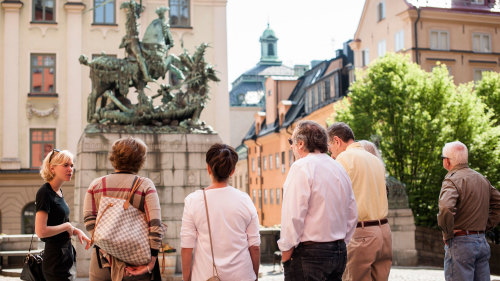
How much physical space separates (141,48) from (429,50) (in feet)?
84.6

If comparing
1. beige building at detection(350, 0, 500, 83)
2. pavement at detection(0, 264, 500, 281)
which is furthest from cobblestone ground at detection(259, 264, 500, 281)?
beige building at detection(350, 0, 500, 83)

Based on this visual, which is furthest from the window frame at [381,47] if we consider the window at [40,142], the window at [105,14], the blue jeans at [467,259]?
the blue jeans at [467,259]

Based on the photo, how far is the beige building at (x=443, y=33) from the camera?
128ft

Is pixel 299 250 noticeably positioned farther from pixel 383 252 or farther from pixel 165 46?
pixel 165 46

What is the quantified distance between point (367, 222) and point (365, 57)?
1493 inches

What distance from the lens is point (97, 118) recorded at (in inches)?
604

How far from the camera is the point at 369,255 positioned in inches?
267

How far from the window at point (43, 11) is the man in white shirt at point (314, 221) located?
30.8 metres

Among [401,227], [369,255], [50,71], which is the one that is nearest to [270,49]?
[50,71]

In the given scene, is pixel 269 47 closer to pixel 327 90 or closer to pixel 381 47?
pixel 327 90

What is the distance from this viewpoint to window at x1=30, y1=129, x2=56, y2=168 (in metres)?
33.8

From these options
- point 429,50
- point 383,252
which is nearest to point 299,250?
point 383,252

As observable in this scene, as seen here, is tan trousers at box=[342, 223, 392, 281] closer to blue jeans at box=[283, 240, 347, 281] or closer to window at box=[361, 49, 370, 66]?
blue jeans at box=[283, 240, 347, 281]

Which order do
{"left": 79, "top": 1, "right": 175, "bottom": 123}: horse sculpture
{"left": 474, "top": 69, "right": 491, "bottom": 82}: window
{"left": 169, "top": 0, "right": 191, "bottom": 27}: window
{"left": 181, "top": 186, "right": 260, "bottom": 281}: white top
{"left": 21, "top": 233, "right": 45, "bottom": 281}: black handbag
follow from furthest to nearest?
1. {"left": 474, "top": 69, "right": 491, "bottom": 82}: window
2. {"left": 169, "top": 0, "right": 191, "bottom": 27}: window
3. {"left": 79, "top": 1, "right": 175, "bottom": 123}: horse sculpture
4. {"left": 21, "top": 233, "right": 45, "bottom": 281}: black handbag
5. {"left": 181, "top": 186, "right": 260, "bottom": 281}: white top
